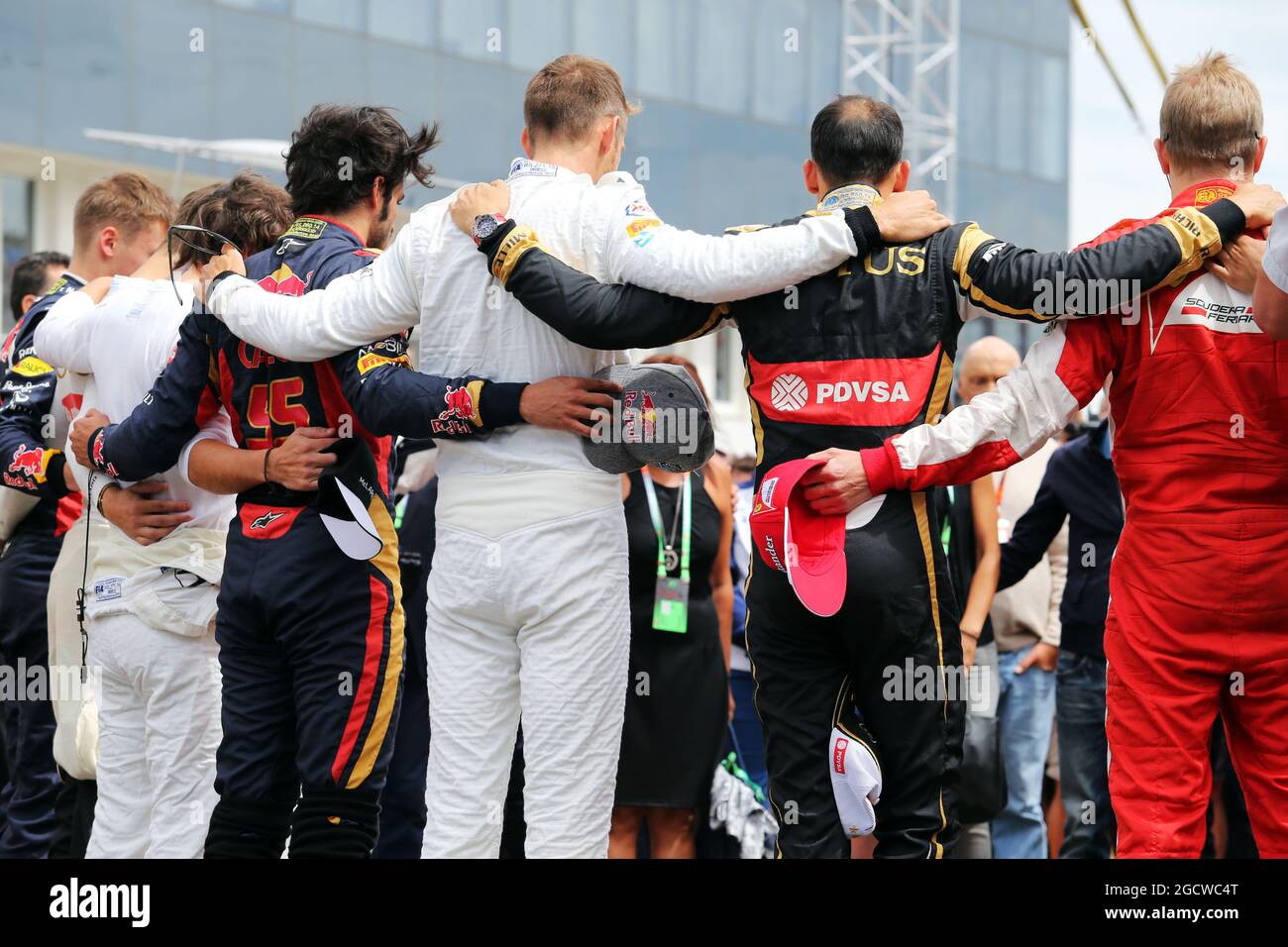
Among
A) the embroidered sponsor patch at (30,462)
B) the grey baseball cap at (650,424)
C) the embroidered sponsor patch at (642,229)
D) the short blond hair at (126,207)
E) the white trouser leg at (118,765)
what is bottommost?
the white trouser leg at (118,765)

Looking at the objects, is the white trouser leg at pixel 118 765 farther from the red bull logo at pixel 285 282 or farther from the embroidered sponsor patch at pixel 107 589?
the red bull logo at pixel 285 282

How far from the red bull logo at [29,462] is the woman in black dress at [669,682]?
6.60 ft

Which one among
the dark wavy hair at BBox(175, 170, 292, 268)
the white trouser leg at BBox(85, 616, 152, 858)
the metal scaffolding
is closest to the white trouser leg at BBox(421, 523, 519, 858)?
the white trouser leg at BBox(85, 616, 152, 858)

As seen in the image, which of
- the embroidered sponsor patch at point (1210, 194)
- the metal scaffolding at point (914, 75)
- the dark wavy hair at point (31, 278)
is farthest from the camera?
the metal scaffolding at point (914, 75)

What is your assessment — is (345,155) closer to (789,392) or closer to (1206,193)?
(789,392)

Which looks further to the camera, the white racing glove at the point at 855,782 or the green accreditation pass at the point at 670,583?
the green accreditation pass at the point at 670,583

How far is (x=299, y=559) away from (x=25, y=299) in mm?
3760

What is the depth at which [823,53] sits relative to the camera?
949 inches

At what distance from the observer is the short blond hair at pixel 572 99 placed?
11.7 feet

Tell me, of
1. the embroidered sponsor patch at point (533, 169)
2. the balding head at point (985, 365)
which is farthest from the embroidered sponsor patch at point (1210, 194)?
the balding head at point (985, 365)

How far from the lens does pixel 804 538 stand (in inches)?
131

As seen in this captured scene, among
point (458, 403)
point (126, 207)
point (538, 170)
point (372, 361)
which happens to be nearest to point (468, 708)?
point (458, 403)

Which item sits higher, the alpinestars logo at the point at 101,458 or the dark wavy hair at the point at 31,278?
the dark wavy hair at the point at 31,278

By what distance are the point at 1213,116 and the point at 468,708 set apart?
2160 millimetres
